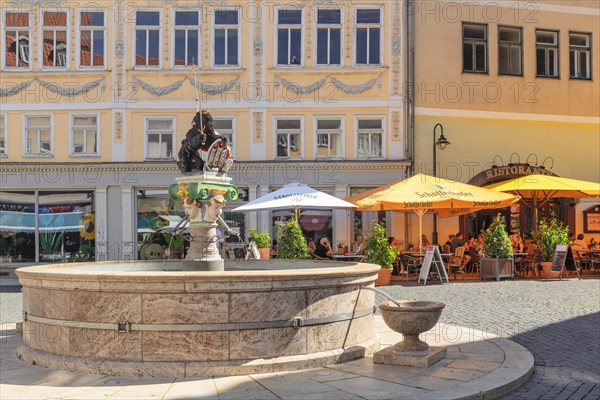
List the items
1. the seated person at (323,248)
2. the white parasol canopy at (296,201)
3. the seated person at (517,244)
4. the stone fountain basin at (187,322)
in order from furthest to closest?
the seated person at (517,244) → the seated person at (323,248) → the white parasol canopy at (296,201) → the stone fountain basin at (187,322)

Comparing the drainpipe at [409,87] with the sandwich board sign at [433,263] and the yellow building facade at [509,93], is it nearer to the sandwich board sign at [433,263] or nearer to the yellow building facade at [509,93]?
the yellow building facade at [509,93]

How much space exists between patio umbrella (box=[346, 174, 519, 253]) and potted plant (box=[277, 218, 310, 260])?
1.80m

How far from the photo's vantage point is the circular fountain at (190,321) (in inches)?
290

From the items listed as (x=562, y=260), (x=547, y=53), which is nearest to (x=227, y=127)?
(x=562, y=260)

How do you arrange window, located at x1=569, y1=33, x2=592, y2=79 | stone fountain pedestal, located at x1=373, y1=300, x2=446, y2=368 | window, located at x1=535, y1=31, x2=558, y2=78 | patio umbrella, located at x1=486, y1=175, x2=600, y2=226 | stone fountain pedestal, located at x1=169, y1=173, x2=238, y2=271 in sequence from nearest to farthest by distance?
1. stone fountain pedestal, located at x1=373, y1=300, x2=446, y2=368
2. stone fountain pedestal, located at x1=169, y1=173, x2=238, y2=271
3. patio umbrella, located at x1=486, y1=175, x2=600, y2=226
4. window, located at x1=535, y1=31, x2=558, y2=78
5. window, located at x1=569, y1=33, x2=592, y2=79

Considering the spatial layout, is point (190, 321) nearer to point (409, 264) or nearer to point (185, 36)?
point (409, 264)

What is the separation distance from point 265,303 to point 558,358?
3791 mm

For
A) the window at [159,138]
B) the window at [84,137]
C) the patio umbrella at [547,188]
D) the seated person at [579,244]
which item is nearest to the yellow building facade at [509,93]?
the patio umbrella at [547,188]

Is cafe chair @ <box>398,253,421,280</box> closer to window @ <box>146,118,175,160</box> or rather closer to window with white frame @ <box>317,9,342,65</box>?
window with white frame @ <box>317,9,342,65</box>

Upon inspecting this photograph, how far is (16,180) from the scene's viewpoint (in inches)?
927

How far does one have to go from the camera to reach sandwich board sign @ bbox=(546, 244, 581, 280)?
19.4 m

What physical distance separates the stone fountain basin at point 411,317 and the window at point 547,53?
63.2ft

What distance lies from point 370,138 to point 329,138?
132cm

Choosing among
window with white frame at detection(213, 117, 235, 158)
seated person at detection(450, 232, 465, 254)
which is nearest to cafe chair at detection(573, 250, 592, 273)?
seated person at detection(450, 232, 465, 254)
